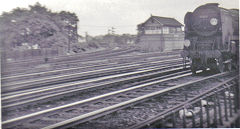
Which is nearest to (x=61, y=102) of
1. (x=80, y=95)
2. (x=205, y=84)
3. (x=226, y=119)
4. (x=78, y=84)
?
(x=80, y=95)

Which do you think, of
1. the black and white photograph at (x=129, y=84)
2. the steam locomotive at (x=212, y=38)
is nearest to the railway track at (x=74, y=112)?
the black and white photograph at (x=129, y=84)

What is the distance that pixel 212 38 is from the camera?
34.4 ft

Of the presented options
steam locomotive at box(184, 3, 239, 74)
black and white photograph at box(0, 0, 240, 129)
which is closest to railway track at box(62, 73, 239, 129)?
black and white photograph at box(0, 0, 240, 129)

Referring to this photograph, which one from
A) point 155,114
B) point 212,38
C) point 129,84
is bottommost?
point 155,114

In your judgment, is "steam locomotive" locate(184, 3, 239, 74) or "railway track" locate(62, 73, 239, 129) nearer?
"railway track" locate(62, 73, 239, 129)

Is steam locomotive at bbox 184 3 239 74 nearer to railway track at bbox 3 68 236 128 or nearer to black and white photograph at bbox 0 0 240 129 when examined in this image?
black and white photograph at bbox 0 0 240 129

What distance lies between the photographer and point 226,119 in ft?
14.9

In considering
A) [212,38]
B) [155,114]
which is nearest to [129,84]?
[155,114]

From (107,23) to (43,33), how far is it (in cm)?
627

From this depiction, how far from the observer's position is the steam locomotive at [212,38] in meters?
9.98

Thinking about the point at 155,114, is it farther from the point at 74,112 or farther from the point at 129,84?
the point at 129,84

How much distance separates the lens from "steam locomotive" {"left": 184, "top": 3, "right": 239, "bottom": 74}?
32.8 ft

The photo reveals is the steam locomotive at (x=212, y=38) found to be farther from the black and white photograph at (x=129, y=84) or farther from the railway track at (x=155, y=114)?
the railway track at (x=155, y=114)

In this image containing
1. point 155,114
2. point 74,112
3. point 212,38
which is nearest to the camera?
point 155,114
